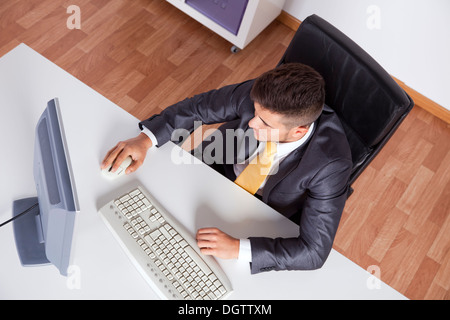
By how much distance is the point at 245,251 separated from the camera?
1254 millimetres

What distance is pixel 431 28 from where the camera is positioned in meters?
2.46

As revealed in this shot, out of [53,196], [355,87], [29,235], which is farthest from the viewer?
[355,87]

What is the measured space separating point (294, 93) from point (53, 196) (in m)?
0.70

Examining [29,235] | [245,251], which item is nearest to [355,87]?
[245,251]

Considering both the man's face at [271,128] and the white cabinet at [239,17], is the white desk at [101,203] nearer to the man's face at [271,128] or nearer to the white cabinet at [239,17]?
the man's face at [271,128]

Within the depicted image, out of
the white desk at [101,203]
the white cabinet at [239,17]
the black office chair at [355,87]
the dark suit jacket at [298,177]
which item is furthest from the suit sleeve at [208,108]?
the white cabinet at [239,17]

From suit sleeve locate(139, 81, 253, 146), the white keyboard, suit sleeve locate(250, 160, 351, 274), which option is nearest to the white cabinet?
suit sleeve locate(139, 81, 253, 146)

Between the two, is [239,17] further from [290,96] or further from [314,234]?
[314,234]

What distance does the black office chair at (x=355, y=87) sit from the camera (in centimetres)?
125

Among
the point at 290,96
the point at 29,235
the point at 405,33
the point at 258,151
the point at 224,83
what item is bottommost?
the point at 224,83

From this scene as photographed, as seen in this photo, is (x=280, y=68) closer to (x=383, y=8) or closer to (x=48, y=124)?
(x=48, y=124)

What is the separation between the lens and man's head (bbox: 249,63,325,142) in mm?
1244

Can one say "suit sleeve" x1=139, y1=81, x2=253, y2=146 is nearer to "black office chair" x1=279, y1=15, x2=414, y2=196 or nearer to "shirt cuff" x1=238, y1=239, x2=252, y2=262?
"black office chair" x1=279, y1=15, x2=414, y2=196

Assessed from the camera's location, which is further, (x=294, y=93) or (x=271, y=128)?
(x=271, y=128)
